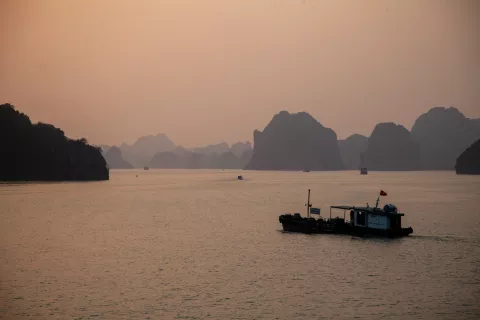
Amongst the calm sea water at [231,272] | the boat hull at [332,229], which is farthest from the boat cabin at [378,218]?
the calm sea water at [231,272]

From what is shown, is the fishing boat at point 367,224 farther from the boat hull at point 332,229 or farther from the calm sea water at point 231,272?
the calm sea water at point 231,272

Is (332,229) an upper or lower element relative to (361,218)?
lower

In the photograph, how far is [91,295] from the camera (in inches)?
1633

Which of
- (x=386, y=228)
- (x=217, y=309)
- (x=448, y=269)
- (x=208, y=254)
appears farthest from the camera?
(x=386, y=228)

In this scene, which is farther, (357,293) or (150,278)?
(150,278)

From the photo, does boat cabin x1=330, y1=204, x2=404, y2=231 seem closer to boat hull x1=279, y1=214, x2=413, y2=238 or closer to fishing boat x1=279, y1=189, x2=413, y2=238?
fishing boat x1=279, y1=189, x2=413, y2=238

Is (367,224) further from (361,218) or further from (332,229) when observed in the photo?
(332,229)

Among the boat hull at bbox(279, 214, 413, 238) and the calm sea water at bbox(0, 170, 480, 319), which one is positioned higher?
the boat hull at bbox(279, 214, 413, 238)

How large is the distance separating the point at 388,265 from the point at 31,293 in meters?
33.3

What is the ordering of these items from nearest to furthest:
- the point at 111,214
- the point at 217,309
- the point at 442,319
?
the point at 442,319 < the point at 217,309 < the point at 111,214

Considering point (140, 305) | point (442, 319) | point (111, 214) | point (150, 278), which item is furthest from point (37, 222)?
point (442, 319)

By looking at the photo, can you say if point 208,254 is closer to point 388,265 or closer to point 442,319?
point 388,265

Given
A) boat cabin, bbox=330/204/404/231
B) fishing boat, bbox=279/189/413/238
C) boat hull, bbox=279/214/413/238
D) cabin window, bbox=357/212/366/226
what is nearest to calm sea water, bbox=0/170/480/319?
boat hull, bbox=279/214/413/238

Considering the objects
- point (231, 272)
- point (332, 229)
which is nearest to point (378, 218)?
point (332, 229)
